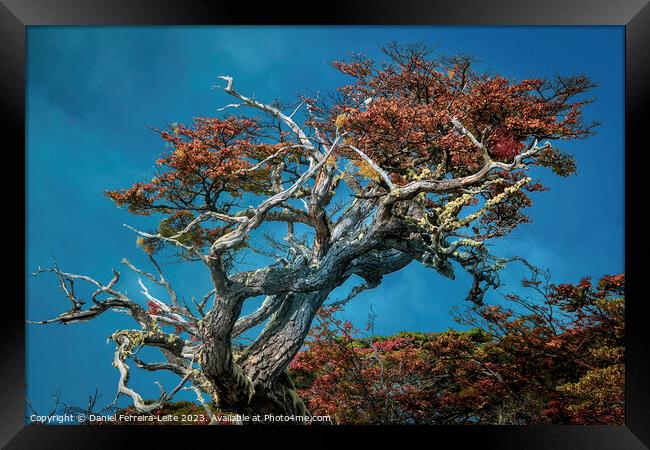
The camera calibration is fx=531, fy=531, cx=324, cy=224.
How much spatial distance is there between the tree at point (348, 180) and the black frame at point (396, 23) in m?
0.53

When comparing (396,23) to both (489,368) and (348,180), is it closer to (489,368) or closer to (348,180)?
(348,180)

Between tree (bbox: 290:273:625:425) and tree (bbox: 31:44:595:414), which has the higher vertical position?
tree (bbox: 31:44:595:414)

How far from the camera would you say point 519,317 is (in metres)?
4.93

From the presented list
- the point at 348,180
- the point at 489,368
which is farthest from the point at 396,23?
the point at 489,368

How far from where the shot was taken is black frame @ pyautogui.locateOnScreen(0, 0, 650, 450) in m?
3.89

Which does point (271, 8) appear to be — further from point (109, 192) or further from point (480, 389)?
point (480, 389)

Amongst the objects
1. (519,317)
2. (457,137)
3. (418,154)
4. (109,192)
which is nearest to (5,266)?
(109,192)

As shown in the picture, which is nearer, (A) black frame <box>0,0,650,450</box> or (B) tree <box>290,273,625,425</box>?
(A) black frame <box>0,0,650,450</box>

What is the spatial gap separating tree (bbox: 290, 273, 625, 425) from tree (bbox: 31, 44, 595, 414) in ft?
2.00

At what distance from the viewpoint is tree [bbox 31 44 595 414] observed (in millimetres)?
4508

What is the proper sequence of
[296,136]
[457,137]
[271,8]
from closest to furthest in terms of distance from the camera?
1. [271,8]
2. [457,137]
3. [296,136]

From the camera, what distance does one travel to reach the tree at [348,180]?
4.51 meters

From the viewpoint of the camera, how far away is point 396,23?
395 centimetres

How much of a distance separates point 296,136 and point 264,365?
215cm
